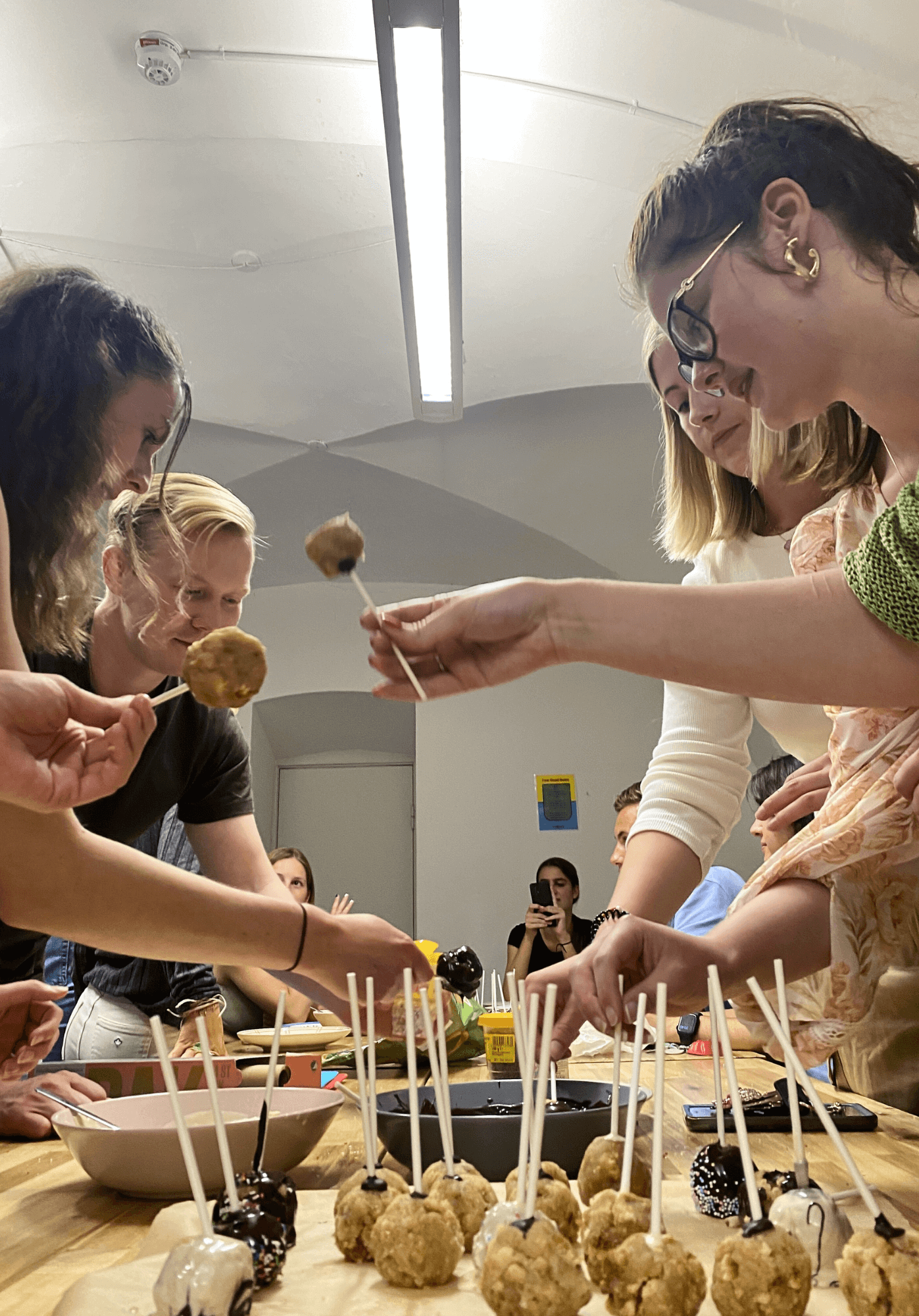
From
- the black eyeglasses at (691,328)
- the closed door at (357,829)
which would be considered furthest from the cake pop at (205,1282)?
the closed door at (357,829)

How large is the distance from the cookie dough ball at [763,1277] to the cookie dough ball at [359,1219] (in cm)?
23

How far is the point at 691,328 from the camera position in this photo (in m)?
1.06

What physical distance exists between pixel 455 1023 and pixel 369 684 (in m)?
4.36

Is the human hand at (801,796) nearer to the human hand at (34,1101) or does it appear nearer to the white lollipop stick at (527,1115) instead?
the white lollipop stick at (527,1115)

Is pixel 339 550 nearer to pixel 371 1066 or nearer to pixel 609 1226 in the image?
pixel 371 1066

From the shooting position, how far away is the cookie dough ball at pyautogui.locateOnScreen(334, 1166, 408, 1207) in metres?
0.81

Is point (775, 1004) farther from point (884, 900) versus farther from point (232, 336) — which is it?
point (232, 336)

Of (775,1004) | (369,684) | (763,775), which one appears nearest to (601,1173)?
(775,1004)

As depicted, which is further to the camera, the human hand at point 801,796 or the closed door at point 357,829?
the closed door at point 357,829

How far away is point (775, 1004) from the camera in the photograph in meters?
1.17

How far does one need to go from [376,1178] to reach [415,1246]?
10 centimetres

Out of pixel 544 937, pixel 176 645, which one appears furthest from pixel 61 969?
pixel 544 937

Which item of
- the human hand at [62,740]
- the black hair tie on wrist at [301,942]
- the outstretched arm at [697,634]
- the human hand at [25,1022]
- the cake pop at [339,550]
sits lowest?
the human hand at [25,1022]

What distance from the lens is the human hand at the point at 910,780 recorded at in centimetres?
105
